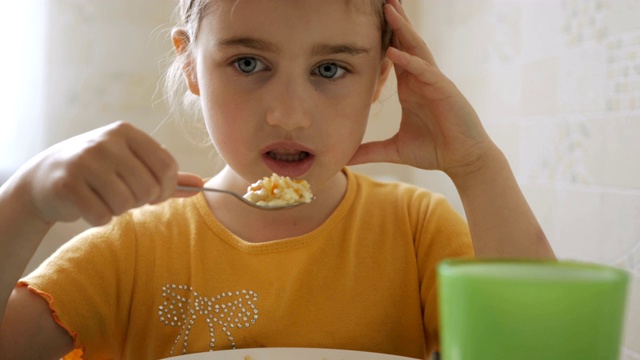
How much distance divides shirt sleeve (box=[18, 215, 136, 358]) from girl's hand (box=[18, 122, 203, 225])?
256mm

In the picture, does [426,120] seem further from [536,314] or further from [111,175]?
[536,314]

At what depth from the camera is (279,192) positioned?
2.74 ft

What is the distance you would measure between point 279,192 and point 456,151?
0.27m

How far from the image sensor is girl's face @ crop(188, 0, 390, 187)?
82cm

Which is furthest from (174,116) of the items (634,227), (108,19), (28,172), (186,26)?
(634,227)

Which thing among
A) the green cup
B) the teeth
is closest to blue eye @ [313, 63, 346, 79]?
the teeth

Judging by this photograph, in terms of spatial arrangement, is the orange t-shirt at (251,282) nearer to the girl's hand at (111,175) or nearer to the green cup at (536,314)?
the girl's hand at (111,175)

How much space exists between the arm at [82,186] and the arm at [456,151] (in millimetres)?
409

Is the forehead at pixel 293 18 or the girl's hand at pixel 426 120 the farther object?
the girl's hand at pixel 426 120

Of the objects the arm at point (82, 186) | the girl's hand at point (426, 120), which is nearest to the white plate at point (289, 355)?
the arm at point (82, 186)

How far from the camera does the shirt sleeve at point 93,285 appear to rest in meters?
0.85

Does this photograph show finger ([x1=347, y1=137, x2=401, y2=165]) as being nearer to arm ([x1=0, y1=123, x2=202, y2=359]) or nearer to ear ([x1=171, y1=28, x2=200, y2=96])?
ear ([x1=171, y1=28, x2=200, y2=96])

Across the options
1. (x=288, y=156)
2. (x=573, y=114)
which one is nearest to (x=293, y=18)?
(x=288, y=156)

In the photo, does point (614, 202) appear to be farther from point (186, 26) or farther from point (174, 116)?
point (174, 116)
